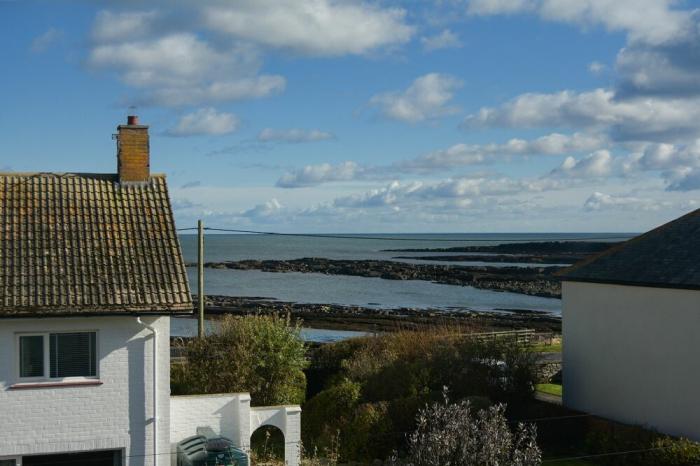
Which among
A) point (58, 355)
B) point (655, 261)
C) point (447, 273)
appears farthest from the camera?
point (447, 273)

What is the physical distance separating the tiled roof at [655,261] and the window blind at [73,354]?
1595cm

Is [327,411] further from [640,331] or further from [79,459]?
[640,331]

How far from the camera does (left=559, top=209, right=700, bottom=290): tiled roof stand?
23984 mm

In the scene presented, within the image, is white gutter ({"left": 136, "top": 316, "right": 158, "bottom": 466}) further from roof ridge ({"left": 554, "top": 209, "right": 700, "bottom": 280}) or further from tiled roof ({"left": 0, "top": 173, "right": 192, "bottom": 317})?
roof ridge ({"left": 554, "top": 209, "right": 700, "bottom": 280})

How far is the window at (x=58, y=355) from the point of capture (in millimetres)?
17750

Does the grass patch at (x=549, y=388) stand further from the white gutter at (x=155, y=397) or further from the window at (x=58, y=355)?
the window at (x=58, y=355)

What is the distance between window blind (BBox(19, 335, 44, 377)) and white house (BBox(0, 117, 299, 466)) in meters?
0.02

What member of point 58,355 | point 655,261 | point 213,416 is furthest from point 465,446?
point 655,261

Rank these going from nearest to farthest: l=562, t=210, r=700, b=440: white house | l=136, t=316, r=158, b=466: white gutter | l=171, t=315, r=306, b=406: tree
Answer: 1. l=136, t=316, r=158, b=466: white gutter
2. l=562, t=210, r=700, b=440: white house
3. l=171, t=315, r=306, b=406: tree

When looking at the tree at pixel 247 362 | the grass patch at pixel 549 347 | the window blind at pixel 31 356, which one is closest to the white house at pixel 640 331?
the tree at pixel 247 362

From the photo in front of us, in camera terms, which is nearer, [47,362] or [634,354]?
[47,362]

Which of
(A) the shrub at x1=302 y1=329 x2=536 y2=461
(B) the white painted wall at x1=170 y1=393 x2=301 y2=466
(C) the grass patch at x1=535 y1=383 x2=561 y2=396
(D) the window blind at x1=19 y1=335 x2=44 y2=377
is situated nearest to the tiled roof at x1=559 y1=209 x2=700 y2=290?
(A) the shrub at x1=302 y1=329 x2=536 y2=461

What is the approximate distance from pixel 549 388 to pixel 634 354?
8413 mm

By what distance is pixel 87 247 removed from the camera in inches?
757
